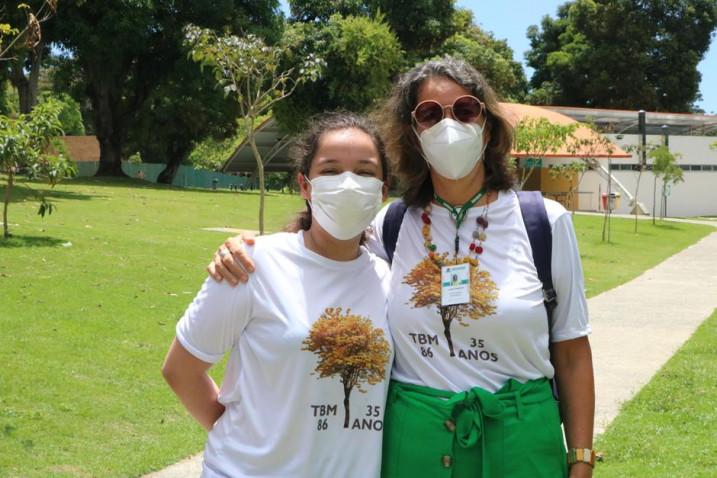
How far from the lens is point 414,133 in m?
2.75

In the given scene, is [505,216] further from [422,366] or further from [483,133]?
[422,366]

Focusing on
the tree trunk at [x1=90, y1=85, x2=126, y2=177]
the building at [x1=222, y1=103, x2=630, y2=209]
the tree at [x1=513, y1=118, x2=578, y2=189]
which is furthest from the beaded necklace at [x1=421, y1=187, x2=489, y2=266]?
the tree trunk at [x1=90, y1=85, x2=126, y2=177]

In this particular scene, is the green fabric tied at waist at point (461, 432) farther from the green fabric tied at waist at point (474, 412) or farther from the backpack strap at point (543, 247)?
the backpack strap at point (543, 247)

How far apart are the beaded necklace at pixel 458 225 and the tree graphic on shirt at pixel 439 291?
0.03m

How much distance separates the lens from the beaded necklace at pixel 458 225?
2.53 metres

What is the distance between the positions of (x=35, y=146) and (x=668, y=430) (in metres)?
10.0

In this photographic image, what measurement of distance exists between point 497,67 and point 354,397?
143 ft

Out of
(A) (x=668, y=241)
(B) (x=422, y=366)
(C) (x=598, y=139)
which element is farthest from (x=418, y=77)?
(A) (x=668, y=241)

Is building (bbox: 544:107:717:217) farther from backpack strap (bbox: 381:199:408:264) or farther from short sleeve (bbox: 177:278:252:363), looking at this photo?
short sleeve (bbox: 177:278:252:363)

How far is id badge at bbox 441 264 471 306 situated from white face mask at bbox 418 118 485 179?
316mm

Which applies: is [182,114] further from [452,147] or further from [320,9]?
[452,147]

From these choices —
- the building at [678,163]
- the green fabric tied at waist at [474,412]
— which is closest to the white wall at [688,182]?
the building at [678,163]

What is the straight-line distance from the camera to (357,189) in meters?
2.54

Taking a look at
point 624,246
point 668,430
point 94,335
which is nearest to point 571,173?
point 624,246
